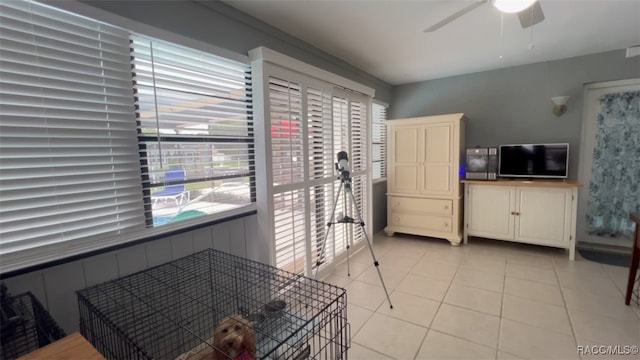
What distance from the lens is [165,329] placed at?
1653 mm

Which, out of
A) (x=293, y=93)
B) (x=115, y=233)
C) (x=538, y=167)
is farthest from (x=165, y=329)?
(x=538, y=167)

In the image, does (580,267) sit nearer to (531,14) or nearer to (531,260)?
(531,260)

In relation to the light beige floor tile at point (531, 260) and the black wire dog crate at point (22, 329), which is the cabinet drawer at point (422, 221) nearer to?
the light beige floor tile at point (531, 260)

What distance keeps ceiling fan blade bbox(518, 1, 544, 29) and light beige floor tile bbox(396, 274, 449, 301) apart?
2.24 metres

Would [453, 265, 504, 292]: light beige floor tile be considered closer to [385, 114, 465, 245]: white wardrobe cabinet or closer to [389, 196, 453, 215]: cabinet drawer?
[385, 114, 465, 245]: white wardrobe cabinet

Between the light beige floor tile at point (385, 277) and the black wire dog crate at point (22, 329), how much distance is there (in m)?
2.32

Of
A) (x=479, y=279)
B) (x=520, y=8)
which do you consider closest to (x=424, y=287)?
(x=479, y=279)

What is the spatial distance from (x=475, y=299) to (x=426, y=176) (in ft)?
5.86

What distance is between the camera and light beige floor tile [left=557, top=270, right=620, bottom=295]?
2.51 m

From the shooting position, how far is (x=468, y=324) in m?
2.08

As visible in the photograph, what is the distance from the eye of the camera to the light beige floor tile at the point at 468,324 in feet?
6.36

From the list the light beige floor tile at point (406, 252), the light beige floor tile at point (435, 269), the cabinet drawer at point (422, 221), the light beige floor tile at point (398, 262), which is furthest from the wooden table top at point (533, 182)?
the light beige floor tile at point (398, 262)

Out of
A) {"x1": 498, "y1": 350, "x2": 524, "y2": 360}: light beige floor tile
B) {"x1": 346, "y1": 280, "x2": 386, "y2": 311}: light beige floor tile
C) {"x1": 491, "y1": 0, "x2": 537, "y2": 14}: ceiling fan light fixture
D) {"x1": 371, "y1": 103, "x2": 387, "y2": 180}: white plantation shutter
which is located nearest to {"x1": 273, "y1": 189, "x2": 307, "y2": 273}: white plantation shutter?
{"x1": 346, "y1": 280, "x2": 386, "y2": 311}: light beige floor tile

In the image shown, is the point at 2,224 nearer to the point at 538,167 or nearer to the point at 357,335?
the point at 357,335
